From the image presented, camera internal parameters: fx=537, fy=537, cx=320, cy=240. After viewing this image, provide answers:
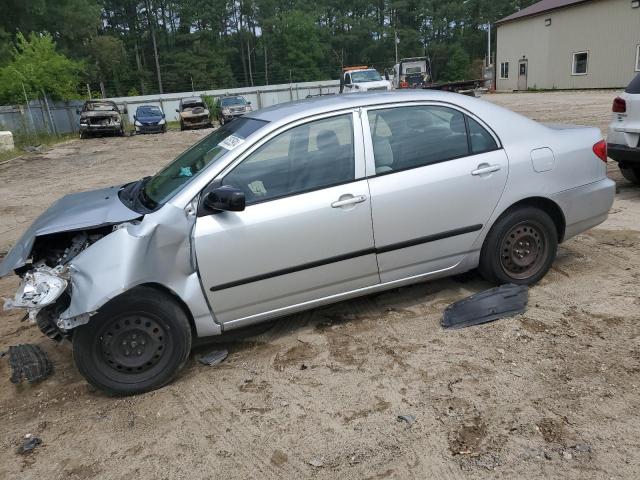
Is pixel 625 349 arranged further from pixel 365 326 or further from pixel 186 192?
pixel 186 192

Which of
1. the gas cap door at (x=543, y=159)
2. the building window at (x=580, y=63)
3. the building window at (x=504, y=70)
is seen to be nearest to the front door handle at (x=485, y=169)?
the gas cap door at (x=543, y=159)

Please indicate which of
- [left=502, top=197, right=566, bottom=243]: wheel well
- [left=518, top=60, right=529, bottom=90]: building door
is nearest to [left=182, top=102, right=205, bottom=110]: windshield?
[left=518, top=60, right=529, bottom=90]: building door

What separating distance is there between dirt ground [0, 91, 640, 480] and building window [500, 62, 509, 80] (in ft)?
131

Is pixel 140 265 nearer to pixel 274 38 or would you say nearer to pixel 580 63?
pixel 580 63

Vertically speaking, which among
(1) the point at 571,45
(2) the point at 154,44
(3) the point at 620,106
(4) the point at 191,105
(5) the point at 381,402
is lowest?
(5) the point at 381,402

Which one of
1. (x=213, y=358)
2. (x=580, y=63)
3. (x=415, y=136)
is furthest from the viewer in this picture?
(x=580, y=63)

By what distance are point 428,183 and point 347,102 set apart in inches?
A: 33.0

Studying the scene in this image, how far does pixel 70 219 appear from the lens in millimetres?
3535

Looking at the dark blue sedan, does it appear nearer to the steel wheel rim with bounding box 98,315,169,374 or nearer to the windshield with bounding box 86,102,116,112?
the windshield with bounding box 86,102,116,112

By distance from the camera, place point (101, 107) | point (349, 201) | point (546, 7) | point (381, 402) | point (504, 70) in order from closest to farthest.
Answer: point (381, 402), point (349, 201), point (101, 107), point (546, 7), point (504, 70)

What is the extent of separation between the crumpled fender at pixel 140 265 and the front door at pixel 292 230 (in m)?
0.09

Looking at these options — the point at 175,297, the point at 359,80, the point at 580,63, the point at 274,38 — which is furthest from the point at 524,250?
the point at 274,38

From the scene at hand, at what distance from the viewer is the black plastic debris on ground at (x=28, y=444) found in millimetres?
2953

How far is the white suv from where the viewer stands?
6418 mm
